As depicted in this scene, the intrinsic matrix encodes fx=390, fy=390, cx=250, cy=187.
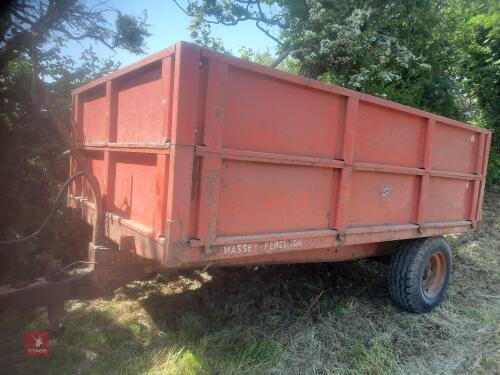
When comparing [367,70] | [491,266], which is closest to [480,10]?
[367,70]

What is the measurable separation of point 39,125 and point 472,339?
5046mm

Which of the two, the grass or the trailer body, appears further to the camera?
the grass

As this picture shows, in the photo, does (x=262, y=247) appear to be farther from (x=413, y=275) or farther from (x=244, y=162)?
(x=413, y=275)

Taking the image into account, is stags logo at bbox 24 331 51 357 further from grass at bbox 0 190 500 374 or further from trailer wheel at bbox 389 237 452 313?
trailer wheel at bbox 389 237 452 313

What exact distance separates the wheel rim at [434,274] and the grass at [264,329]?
19cm

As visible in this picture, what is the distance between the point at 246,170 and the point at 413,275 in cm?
230

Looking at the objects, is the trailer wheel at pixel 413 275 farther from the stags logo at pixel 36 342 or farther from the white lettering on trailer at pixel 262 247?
the stags logo at pixel 36 342

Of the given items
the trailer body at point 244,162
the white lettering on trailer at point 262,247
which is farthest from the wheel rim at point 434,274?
the white lettering on trailer at point 262,247

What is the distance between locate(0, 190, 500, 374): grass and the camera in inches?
111

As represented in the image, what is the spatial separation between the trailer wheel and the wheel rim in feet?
0.07

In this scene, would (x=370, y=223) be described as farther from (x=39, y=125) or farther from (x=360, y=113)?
(x=39, y=125)

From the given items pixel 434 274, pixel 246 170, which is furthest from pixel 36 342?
pixel 434 274

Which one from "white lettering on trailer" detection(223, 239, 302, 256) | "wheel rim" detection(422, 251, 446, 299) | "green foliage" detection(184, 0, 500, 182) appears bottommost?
"wheel rim" detection(422, 251, 446, 299)

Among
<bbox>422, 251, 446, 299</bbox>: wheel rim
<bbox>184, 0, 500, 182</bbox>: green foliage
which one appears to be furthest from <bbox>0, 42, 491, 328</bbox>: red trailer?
<bbox>184, 0, 500, 182</bbox>: green foliage
